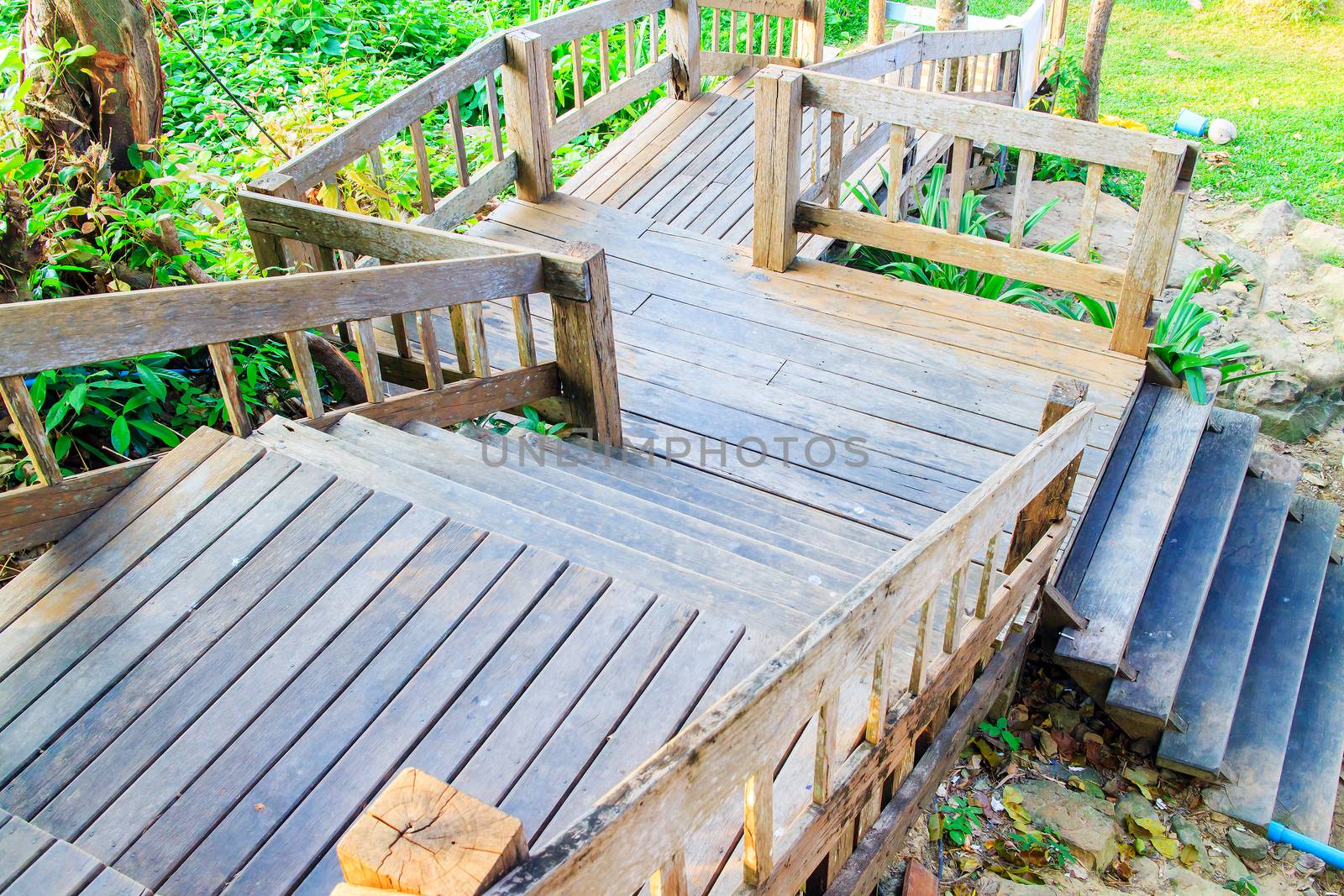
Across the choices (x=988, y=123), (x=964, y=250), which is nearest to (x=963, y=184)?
(x=964, y=250)

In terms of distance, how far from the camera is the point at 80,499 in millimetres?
2910

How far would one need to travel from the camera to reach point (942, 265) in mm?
6137

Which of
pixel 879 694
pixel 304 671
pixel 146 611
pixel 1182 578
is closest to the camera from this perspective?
pixel 879 694

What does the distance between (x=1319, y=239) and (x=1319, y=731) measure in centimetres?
543

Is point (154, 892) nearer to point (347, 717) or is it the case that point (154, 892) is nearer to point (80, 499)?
point (347, 717)

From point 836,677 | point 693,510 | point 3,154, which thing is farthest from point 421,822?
point 3,154

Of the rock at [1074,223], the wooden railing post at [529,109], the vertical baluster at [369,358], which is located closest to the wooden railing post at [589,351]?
the vertical baluster at [369,358]

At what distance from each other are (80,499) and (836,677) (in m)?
2.19

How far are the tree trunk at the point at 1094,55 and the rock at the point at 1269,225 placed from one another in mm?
1647

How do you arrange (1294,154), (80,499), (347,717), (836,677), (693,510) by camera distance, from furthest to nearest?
(1294,154)
(693,510)
(80,499)
(347,717)
(836,677)

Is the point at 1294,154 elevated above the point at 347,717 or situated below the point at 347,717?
below

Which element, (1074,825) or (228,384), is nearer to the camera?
(228,384)

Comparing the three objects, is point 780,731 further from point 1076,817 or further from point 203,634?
point 1076,817

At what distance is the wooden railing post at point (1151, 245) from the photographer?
425cm
